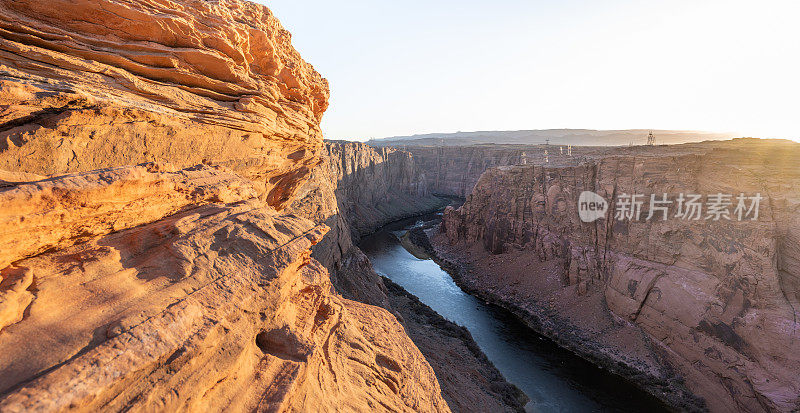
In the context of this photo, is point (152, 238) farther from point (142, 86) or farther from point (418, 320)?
point (418, 320)

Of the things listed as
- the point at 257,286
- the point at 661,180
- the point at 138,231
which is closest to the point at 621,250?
the point at 661,180

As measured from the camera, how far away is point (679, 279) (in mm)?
26641

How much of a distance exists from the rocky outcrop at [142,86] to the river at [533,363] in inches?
966

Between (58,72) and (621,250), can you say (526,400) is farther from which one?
(58,72)

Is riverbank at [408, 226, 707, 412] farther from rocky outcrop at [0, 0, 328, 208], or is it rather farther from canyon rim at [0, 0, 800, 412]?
rocky outcrop at [0, 0, 328, 208]

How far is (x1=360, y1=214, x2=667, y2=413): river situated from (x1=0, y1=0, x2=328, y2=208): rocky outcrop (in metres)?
24.5

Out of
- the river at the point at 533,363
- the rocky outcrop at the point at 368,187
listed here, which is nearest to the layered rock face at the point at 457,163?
the rocky outcrop at the point at 368,187

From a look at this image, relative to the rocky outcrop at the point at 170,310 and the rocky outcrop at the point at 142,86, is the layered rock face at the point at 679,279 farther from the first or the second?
the rocky outcrop at the point at 142,86

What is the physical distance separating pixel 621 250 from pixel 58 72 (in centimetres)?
3832

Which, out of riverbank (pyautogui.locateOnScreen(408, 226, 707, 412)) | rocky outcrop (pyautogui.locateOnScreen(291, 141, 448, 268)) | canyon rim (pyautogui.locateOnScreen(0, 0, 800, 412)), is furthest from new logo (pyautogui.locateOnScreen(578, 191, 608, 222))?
rocky outcrop (pyautogui.locateOnScreen(291, 141, 448, 268))

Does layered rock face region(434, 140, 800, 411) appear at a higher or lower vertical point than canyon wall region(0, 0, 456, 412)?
lower

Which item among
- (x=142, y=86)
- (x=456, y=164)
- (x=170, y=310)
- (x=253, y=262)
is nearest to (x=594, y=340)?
(x=253, y=262)

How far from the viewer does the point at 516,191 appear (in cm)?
4597

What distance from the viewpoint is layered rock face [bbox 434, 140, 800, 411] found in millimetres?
22031
